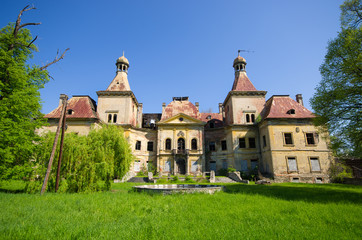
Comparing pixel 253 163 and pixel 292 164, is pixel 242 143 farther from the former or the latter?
pixel 292 164

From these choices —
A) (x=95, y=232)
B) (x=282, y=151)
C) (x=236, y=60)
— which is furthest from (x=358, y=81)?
(x=236, y=60)

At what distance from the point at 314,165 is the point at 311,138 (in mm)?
3811

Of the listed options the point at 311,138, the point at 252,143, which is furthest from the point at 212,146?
the point at 311,138

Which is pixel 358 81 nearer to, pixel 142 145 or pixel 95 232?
pixel 95 232

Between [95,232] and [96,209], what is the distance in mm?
2911

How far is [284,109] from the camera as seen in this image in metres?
28.8

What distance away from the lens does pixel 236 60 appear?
36000mm

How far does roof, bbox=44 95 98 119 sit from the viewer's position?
2817 cm

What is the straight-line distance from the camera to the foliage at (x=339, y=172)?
23844mm

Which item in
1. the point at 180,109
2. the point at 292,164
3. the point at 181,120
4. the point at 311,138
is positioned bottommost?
the point at 292,164

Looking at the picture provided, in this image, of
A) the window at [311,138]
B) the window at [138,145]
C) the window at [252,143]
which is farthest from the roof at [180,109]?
the window at [311,138]

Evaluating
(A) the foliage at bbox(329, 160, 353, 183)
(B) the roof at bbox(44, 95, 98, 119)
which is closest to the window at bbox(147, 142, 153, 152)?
(B) the roof at bbox(44, 95, 98, 119)

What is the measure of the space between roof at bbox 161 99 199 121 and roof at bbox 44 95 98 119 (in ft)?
39.0

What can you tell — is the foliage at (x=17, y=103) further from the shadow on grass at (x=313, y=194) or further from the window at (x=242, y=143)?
the window at (x=242, y=143)
